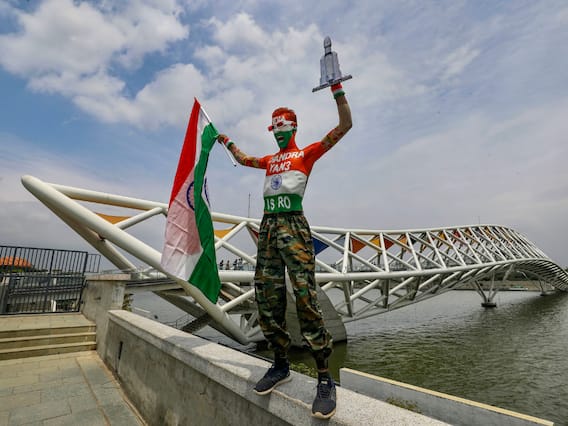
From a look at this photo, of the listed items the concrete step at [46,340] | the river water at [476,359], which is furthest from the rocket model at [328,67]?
the river water at [476,359]

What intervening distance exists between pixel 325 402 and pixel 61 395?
4665 mm

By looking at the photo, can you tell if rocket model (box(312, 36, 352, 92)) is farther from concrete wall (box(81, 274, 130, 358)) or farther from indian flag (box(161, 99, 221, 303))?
concrete wall (box(81, 274, 130, 358))

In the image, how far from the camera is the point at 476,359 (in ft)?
42.7

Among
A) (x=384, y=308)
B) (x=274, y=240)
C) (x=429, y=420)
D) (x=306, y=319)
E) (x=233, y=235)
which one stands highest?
(x=233, y=235)

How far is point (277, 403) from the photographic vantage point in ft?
6.84

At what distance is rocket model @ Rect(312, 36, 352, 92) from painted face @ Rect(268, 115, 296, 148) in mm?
490

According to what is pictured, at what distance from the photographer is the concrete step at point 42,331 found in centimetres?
657

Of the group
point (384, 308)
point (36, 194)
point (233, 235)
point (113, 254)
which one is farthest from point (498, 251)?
point (36, 194)

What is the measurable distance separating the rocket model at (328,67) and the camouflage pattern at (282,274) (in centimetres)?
107

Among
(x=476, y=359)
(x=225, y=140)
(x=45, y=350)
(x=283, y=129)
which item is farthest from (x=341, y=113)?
(x=476, y=359)

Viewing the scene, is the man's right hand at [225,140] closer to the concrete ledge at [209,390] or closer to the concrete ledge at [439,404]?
the concrete ledge at [209,390]

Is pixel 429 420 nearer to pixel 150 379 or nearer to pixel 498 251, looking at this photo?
pixel 150 379

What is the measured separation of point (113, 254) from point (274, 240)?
961 centimetres

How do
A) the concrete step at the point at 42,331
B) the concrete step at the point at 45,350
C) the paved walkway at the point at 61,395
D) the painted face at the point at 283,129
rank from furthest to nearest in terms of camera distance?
the concrete step at the point at 42,331 < the concrete step at the point at 45,350 < the paved walkway at the point at 61,395 < the painted face at the point at 283,129
